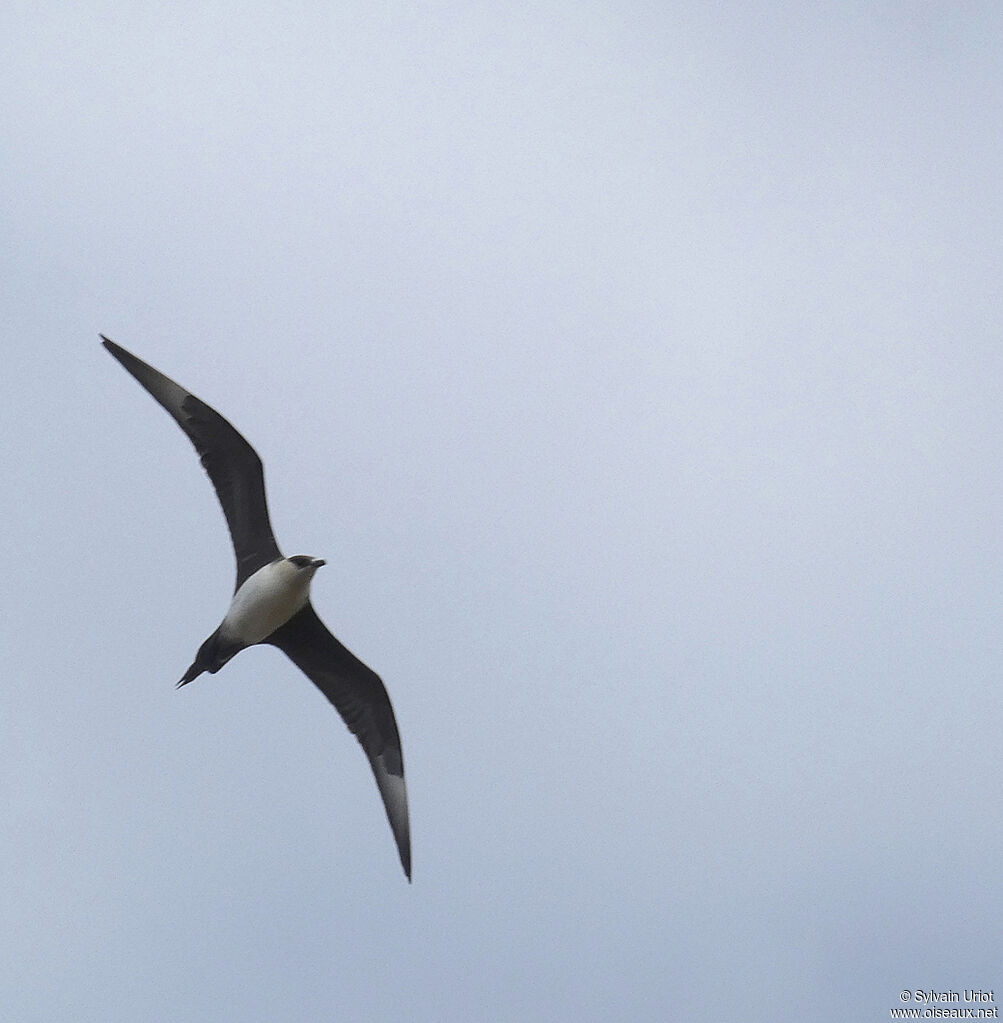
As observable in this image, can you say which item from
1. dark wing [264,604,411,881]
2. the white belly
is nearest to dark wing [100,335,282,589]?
the white belly

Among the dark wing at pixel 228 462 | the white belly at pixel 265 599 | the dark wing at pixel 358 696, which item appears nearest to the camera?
the white belly at pixel 265 599

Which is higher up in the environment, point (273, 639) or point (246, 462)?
point (246, 462)

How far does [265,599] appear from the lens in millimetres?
15305

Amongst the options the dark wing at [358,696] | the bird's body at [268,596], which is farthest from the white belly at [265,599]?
the dark wing at [358,696]

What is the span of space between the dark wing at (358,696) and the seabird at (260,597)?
12 millimetres

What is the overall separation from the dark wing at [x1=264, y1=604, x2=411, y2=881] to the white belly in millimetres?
368

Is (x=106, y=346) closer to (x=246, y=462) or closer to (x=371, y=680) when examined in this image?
(x=246, y=462)

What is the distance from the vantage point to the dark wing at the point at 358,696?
53.0ft

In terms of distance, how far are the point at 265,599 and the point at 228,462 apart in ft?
5.42

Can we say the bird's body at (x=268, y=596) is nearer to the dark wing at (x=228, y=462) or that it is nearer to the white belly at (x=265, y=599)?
the white belly at (x=265, y=599)

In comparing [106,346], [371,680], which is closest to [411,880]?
[371,680]

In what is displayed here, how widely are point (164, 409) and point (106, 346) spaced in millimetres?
973

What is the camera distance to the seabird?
15398 mm

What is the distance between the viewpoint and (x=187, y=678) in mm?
15477
